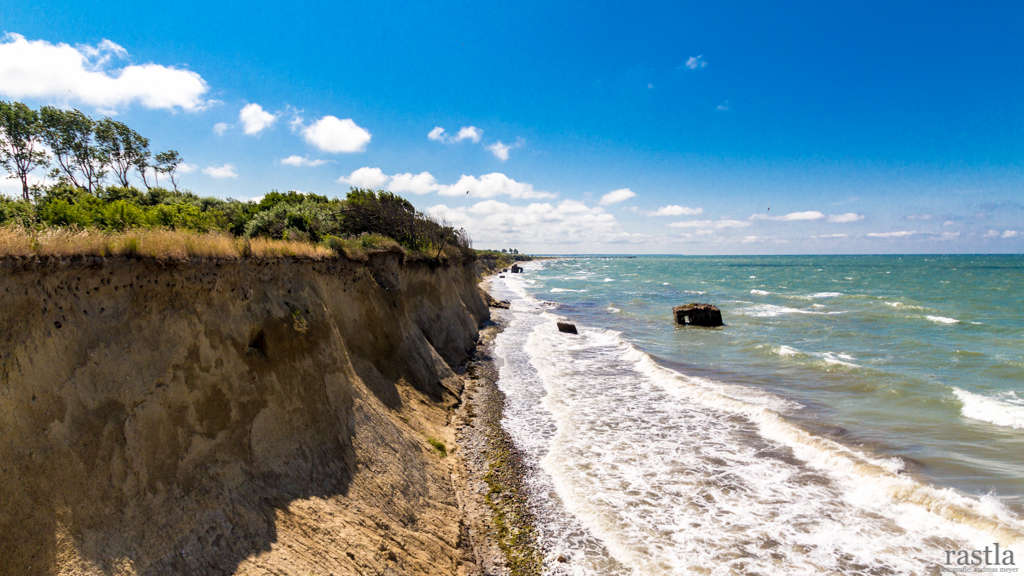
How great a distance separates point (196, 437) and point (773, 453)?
15.9m

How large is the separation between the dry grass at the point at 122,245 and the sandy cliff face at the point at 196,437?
214 millimetres

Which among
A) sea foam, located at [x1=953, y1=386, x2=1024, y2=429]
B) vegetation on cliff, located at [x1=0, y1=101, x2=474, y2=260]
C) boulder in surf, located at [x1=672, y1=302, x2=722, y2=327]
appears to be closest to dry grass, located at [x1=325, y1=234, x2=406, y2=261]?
vegetation on cliff, located at [x1=0, y1=101, x2=474, y2=260]

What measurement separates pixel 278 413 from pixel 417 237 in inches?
802

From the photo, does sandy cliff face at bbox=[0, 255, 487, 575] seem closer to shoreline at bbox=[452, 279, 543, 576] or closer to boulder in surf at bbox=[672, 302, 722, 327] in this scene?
shoreline at bbox=[452, 279, 543, 576]

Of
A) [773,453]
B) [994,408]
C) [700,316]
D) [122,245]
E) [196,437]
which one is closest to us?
[196,437]

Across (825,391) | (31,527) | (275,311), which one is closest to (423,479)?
(275,311)

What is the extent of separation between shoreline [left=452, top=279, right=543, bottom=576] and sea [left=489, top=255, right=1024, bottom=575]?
466 millimetres

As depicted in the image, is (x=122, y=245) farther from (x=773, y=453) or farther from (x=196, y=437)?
(x=773, y=453)

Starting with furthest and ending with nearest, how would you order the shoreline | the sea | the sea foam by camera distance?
the sea foam → the sea → the shoreline

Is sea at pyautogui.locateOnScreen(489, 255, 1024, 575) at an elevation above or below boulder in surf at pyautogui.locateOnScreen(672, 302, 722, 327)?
below

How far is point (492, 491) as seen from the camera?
445 inches

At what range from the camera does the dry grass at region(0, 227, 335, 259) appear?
6.73 meters

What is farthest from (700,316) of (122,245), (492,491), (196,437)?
(122,245)

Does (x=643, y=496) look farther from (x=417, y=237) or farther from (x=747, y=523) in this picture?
(x=417, y=237)
